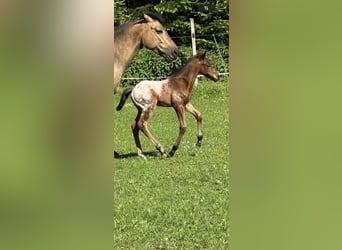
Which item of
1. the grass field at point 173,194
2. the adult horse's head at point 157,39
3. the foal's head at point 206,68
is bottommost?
the grass field at point 173,194

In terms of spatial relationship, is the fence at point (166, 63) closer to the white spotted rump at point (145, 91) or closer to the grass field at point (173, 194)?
the white spotted rump at point (145, 91)

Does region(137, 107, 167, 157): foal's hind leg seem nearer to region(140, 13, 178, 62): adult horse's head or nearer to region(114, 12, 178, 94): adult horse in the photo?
region(114, 12, 178, 94): adult horse

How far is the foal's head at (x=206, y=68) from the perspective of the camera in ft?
11.6

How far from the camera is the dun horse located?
3543 millimetres

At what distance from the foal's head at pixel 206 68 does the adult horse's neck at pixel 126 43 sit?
0.39 meters

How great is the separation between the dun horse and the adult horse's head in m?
0.12

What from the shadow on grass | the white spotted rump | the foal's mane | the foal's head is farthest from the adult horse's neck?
the shadow on grass
